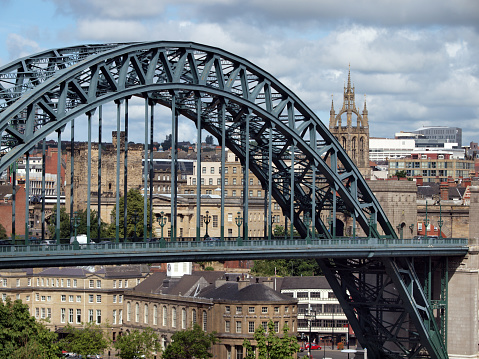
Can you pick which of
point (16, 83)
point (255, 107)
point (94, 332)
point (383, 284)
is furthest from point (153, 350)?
point (16, 83)

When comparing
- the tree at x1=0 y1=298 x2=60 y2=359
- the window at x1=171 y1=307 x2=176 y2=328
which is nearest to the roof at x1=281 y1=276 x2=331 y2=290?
the window at x1=171 y1=307 x2=176 y2=328

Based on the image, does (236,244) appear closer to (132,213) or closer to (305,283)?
(305,283)

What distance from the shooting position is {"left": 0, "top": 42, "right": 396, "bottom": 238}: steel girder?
60.7 m

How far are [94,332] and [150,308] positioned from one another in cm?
1283

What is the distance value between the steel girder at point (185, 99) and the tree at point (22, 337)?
767 inches

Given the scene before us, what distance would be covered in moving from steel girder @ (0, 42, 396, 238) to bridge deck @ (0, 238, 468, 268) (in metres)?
3.65

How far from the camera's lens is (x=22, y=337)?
84.6 m

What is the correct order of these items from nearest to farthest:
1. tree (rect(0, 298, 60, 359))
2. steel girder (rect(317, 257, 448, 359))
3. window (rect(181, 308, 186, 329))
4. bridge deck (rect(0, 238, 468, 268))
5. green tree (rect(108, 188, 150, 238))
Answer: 1. bridge deck (rect(0, 238, 468, 268))
2. tree (rect(0, 298, 60, 359))
3. steel girder (rect(317, 257, 448, 359))
4. window (rect(181, 308, 186, 329))
5. green tree (rect(108, 188, 150, 238))

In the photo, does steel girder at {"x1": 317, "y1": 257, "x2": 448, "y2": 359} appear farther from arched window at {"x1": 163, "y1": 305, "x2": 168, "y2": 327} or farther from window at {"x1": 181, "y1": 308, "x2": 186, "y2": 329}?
arched window at {"x1": 163, "y1": 305, "x2": 168, "y2": 327}

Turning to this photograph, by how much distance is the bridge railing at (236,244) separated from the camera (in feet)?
197

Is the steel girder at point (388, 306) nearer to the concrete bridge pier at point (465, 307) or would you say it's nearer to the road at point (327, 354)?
the concrete bridge pier at point (465, 307)

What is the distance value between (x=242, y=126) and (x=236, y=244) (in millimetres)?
11567

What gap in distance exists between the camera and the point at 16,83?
61.5m

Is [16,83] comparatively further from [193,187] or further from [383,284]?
[193,187]
